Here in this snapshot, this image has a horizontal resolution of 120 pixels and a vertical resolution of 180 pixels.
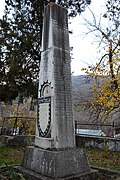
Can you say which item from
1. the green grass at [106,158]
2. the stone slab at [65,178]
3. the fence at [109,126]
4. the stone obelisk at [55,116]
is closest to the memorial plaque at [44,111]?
the stone obelisk at [55,116]

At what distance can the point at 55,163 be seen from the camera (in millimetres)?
3938

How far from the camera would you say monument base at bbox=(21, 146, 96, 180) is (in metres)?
3.93

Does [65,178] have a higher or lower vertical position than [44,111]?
lower

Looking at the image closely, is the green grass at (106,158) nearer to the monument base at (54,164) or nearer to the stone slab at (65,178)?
the stone slab at (65,178)

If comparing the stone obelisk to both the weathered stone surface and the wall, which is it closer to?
the weathered stone surface

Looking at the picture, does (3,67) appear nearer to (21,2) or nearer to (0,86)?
(0,86)

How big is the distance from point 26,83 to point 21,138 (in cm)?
270

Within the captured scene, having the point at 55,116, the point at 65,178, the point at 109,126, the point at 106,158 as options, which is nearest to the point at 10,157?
the point at 106,158

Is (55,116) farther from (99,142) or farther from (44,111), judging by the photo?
(99,142)

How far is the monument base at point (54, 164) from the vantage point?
3.93 m

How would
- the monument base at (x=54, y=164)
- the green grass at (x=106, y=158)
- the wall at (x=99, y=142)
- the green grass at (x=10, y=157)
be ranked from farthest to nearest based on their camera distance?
the wall at (x=99, y=142)
the green grass at (x=106, y=158)
the green grass at (x=10, y=157)
the monument base at (x=54, y=164)

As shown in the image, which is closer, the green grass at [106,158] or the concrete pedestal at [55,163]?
the concrete pedestal at [55,163]

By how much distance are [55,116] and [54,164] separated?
3.08ft

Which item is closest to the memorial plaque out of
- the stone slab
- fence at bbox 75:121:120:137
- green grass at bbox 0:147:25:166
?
the stone slab
